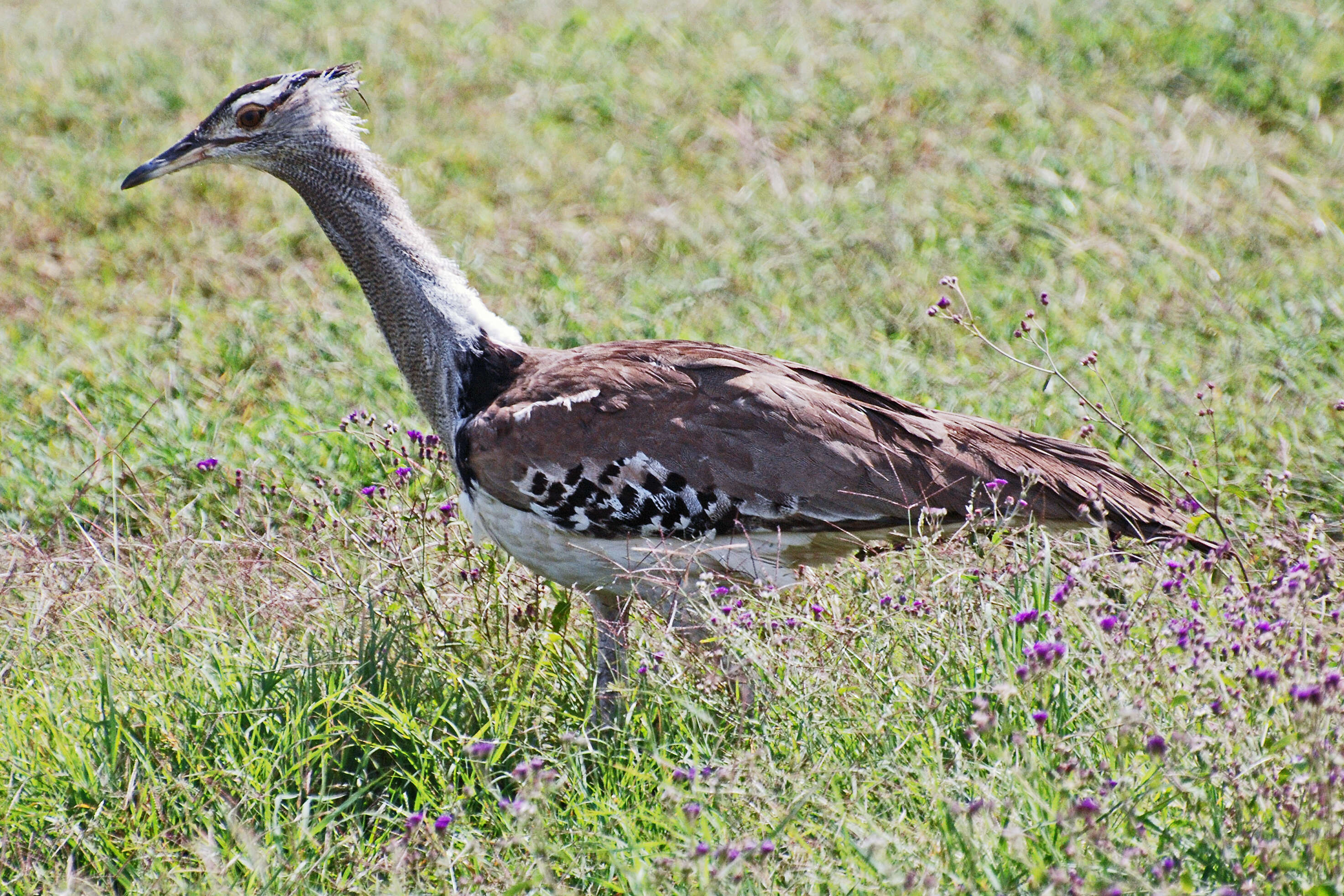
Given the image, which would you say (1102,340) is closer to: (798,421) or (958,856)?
(798,421)

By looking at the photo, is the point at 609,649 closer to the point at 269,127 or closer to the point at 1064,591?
the point at 1064,591

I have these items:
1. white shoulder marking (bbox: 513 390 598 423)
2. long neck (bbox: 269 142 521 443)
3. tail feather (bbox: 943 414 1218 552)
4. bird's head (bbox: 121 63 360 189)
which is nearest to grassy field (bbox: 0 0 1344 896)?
tail feather (bbox: 943 414 1218 552)

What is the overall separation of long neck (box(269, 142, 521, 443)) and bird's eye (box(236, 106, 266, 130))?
0.45 ft

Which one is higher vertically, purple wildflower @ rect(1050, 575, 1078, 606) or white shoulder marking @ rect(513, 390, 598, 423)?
purple wildflower @ rect(1050, 575, 1078, 606)

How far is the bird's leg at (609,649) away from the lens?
10.6 ft

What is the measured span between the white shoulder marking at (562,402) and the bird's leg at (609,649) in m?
0.49

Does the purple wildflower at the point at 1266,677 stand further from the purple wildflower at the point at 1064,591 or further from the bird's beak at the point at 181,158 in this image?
the bird's beak at the point at 181,158

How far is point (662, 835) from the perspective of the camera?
8.91 ft

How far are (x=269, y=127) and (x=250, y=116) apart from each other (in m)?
0.06

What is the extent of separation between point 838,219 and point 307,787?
4.12m

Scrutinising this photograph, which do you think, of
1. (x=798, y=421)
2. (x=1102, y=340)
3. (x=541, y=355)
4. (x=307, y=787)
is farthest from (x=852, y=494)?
(x=1102, y=340)

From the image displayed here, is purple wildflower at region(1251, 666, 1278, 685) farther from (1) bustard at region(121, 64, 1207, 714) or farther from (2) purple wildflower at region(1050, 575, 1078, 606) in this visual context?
(1) bustard at region(121, 64, 1207, 714)

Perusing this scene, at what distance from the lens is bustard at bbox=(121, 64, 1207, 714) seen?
3.40m

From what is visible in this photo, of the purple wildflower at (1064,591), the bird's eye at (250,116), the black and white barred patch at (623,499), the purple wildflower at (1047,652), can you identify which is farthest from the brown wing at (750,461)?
the bird's eye at (250,116)
